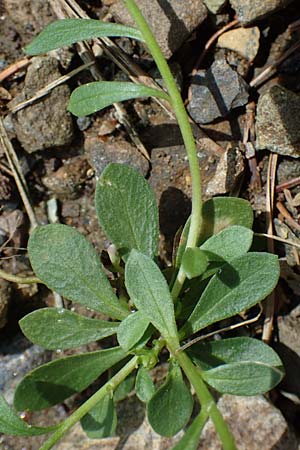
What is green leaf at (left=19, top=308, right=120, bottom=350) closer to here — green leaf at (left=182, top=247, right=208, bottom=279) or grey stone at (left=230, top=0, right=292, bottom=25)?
green leaf at (left=182, top=247, right=208, bottom=279)

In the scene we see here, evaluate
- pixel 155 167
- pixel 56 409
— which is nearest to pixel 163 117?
pixel 155 167

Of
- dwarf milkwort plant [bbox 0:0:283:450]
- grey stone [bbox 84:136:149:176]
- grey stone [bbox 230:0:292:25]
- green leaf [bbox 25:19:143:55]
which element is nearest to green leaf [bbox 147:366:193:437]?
dwarf milkwort plant [bbox 0:0:283:450]

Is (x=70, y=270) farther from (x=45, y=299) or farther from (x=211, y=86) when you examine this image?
(x=211, y=86)

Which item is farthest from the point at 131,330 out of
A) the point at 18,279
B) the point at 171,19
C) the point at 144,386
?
the point at 171,19

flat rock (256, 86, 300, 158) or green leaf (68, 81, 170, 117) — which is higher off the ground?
green leaf (68, 81, 170, 117)

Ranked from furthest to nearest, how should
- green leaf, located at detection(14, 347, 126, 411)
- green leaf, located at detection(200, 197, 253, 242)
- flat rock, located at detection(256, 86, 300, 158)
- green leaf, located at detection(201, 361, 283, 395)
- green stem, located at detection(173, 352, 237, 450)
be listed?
1. flat rock, located at detection(256, 86, 300, 158)
2. green leaf, located at detection(200, 197, 253, 242)
3. green leaf, located at detection(14, 347, 126, 411)
4. green leaf, located at detection(201, 361, 283, 395)
5. green stem, located at detection(173, 352, 237, 450)
